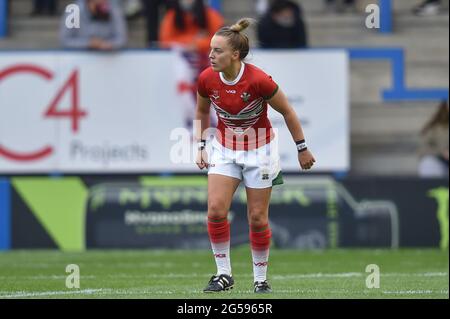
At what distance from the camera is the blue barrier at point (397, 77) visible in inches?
678

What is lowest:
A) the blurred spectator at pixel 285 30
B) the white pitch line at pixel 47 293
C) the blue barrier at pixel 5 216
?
the blue barrier at pixel 5 216

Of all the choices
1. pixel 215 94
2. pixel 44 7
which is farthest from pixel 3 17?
pixel 215 94

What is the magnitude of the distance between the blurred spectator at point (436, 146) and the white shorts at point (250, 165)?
7053 millimetres

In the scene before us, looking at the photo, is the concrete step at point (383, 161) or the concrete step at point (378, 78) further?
the concrete step at point (378, 78)

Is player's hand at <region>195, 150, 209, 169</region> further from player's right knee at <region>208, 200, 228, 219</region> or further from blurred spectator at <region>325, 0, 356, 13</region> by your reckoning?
blurred spectator at <region>325, 0, 356, 13</region>

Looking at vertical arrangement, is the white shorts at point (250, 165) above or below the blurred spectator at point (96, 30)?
below

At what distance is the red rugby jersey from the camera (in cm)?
936

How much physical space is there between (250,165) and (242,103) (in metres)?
0.48

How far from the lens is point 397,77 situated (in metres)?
17.2

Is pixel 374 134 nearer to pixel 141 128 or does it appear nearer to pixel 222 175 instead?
pixel 141 128

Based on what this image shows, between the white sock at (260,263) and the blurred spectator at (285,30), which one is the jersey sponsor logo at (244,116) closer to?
the white sock at (260,263)

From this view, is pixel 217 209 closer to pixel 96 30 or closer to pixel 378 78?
pixel 96 30

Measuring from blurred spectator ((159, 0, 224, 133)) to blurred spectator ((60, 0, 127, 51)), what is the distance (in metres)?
0.70

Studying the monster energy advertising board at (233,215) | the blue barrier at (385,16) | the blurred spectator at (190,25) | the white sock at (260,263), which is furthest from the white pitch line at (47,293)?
the blue barrier at (385,16)
